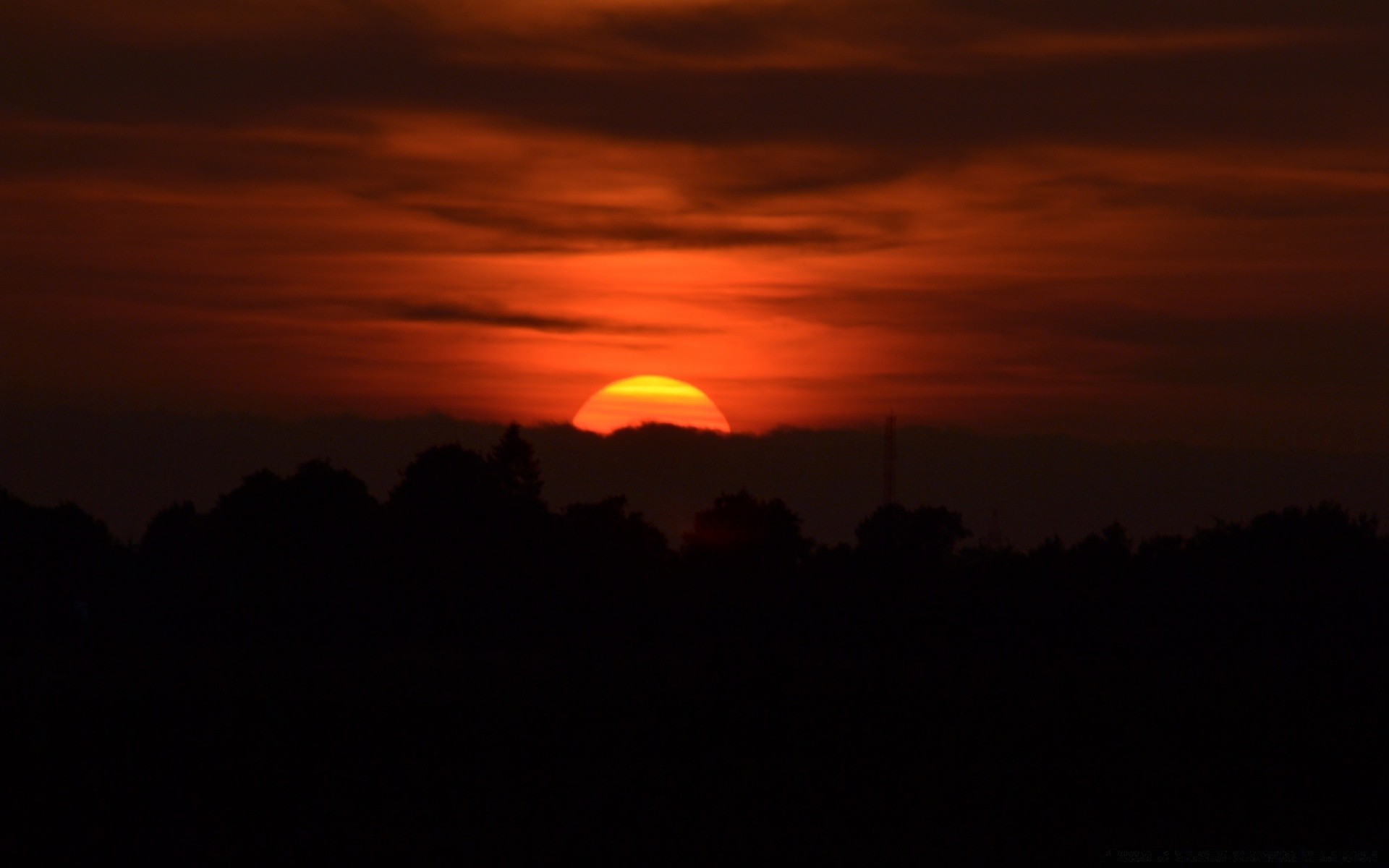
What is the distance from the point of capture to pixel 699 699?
31.2 metres

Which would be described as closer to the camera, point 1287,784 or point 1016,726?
point 1287,784

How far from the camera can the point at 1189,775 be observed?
25797 mm

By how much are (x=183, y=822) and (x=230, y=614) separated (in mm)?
30772

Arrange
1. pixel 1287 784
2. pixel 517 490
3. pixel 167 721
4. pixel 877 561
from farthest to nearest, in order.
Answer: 1. pixel 517 490
2. pixel 877 561
3. pixel 167 721
4. pixel 1287 784

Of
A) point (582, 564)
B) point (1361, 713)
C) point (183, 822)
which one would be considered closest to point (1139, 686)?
point (1361, 713)

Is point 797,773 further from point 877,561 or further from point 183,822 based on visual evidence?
point 877,561

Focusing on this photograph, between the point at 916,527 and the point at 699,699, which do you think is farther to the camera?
the point at 916,527

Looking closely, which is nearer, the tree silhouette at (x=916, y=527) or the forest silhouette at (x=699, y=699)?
the forest silhouette at (x=699, y=699)

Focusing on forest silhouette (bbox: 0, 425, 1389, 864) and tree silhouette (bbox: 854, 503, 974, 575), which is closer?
forest silhouette (bbox: 0, 425, 1389, 864)

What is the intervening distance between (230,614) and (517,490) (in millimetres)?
65678

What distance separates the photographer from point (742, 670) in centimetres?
3378

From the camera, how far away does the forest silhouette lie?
73.0 feet

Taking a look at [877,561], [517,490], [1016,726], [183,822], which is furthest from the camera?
[517,490]

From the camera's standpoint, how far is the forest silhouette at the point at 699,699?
22.2m
